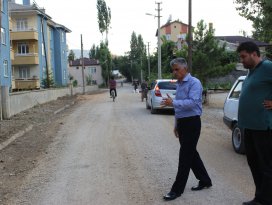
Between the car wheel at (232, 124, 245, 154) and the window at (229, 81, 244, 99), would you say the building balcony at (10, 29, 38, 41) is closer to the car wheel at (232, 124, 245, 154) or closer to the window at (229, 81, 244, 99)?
the window at (229, 81, 244, 99)

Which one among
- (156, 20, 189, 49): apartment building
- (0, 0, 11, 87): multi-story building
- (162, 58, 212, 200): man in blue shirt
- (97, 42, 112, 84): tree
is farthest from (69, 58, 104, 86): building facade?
(162, 58, 212, 200): man in blue shirt

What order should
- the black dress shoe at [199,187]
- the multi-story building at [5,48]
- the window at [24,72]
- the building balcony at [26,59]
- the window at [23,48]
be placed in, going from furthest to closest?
the window at [24,72] < the window at [23,48] < the building balcony at [26,59] < the multi-story building at [5,48] < the black dress shoe at [199,187]

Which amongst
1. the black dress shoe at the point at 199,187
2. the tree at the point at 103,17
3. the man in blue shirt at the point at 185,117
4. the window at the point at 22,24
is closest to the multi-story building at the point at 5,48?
the window at the point at 22,24

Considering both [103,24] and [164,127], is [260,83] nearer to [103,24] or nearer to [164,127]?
[164,127]

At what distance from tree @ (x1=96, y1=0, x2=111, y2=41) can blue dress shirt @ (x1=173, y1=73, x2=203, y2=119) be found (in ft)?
298

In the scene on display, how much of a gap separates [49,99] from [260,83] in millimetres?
29164

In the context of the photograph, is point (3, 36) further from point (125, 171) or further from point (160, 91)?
point (125, 171)

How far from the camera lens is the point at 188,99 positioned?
5.77 meters

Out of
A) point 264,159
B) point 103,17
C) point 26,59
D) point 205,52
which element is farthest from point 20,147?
point 103,17

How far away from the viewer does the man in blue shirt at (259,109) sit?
4980 millimetres

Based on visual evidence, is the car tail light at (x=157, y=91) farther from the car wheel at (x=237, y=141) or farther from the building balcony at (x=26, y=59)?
the building balcony at (x=26, y=59)

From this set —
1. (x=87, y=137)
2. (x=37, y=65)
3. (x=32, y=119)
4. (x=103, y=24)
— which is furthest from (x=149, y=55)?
(x=87, y=137)

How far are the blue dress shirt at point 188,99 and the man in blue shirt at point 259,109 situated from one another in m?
0.74

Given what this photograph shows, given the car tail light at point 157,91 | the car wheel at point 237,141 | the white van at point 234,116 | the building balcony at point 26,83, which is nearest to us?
the car wheel at point 237,141
